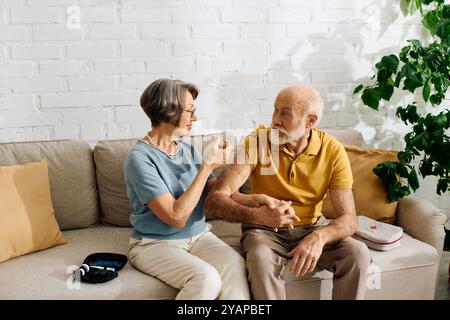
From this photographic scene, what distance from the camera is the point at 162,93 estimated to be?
192cm

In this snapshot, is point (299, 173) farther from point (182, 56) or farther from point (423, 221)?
point (182, 56)

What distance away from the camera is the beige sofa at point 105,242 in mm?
1789

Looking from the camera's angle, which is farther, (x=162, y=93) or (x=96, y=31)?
(x=96, y=31)

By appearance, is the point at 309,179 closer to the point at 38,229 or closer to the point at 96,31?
the point at 38,229

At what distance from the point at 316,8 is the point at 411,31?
2.10 ft

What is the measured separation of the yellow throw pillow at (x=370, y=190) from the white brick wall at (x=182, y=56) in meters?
0.54

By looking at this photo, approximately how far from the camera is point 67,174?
2.28 meters

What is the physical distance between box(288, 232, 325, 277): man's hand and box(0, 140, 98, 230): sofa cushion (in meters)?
1.02

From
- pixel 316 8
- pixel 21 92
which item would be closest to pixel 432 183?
pixel 316 8

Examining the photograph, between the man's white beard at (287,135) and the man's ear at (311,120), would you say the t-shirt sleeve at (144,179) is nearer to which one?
the man's white beard at (287,135)

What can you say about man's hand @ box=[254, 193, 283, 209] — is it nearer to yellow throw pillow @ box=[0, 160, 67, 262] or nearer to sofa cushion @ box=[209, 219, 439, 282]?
sofa cushion @ box=[209, 219, 439, 282]

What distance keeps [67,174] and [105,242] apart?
37 centimetres

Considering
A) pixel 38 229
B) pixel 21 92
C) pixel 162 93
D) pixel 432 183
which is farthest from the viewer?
pixel 432 183

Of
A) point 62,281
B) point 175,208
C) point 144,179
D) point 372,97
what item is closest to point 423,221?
point 372,97
